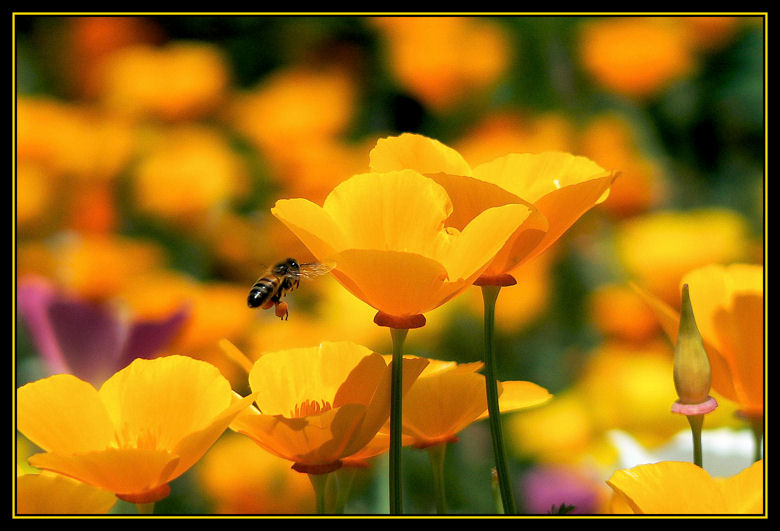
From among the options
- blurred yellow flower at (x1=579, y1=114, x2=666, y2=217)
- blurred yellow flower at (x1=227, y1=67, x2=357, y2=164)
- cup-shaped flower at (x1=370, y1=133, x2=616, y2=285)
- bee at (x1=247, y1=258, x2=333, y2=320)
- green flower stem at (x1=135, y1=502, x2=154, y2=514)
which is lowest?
green flower stem at (x1=135, y1=502, x2=154, y2=514)

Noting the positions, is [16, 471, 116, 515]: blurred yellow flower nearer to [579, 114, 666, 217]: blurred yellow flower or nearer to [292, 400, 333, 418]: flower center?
[292, 400, 333, 418]: flower center

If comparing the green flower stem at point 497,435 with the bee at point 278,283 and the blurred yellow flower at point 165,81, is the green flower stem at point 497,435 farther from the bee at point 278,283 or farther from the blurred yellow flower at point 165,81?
the blurred yellow flower at point 165,81

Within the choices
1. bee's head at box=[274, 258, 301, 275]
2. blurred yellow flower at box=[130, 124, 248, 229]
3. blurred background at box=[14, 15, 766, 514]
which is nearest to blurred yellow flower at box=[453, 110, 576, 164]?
blurred background at box=[14, 15, 766, 514]

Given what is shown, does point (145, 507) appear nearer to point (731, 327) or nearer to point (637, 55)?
point (731, 327)

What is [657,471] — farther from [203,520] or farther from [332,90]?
[332,90]

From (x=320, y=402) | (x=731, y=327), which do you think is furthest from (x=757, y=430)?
(x=320, y=402)

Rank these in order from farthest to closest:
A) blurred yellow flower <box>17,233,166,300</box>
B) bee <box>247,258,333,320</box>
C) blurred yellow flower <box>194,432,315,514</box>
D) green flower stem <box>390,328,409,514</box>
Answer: blurred yellow flower <box>17,233,166,300</box>, blurred yellow flower <box>194,432,315,514</box>, bee <box>247,258,333,320</box>, green flower stem <box>390,328,409,514</box>

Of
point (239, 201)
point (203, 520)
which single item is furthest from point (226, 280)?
point (203, 520)

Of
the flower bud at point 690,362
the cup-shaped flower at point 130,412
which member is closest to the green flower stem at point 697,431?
the flower bud at point 690,362
